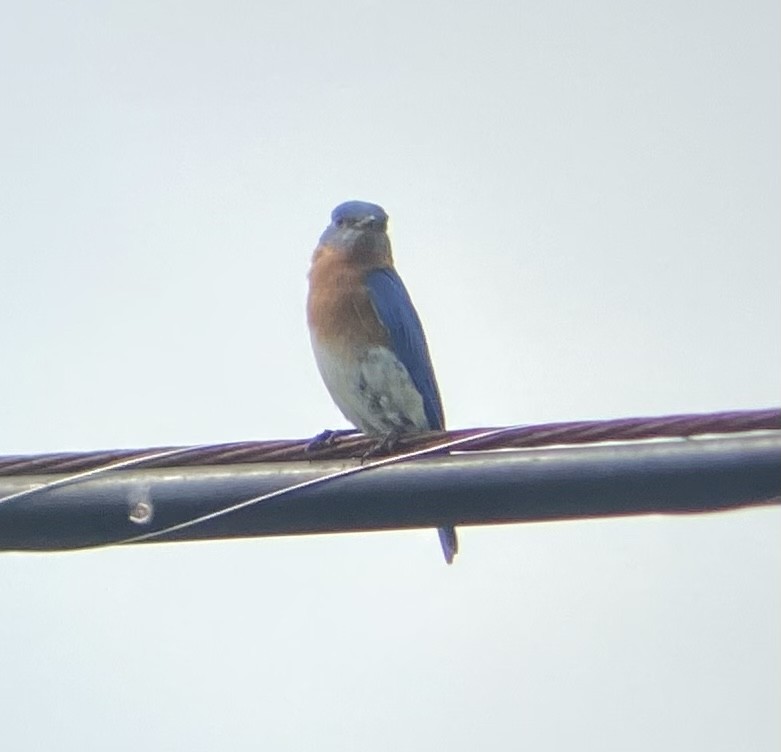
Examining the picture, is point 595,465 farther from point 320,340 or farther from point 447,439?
point 320,340

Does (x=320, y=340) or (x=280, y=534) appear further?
(x=320, y=340)

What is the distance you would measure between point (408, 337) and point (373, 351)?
0.90ft

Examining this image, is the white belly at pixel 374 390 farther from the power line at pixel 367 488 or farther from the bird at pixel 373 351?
the power line at pixel 367 488

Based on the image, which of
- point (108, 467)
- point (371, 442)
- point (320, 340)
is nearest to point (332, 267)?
point (320, 340)

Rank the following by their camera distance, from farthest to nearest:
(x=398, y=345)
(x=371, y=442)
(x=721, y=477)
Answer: (x=398, y=345) → (x=371, y=442) → (x=721, y=477)

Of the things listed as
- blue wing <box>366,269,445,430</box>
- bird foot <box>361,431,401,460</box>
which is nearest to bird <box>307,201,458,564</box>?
blue wing <box>366,269,445,430</box>

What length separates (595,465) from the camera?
4.13m

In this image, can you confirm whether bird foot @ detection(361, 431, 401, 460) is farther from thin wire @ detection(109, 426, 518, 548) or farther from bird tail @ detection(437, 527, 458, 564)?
bird tail @ detection(437, 527, 458, 564)

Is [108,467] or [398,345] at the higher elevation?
[398,345]

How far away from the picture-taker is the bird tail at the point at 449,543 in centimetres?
718

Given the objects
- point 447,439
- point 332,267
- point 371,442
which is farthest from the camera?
point 332,267

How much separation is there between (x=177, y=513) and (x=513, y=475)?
0.97 metres

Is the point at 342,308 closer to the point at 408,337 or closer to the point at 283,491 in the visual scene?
the point at 408,337

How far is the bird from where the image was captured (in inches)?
277
